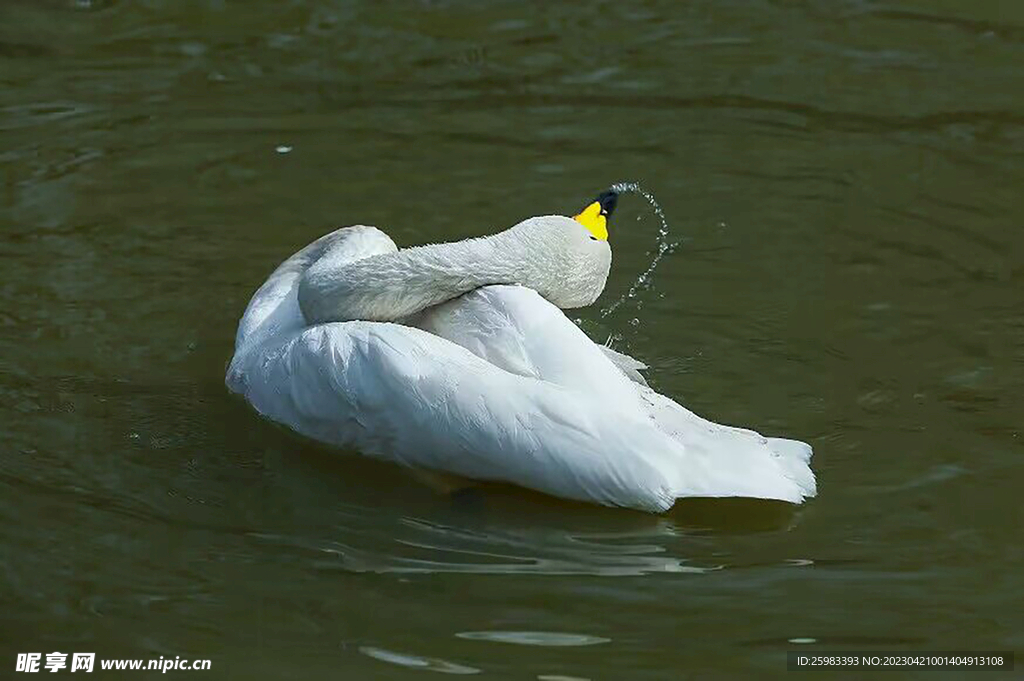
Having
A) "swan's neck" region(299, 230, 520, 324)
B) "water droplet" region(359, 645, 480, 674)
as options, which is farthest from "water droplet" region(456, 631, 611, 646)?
"swan's neck" region(299, 230, 520, 324)

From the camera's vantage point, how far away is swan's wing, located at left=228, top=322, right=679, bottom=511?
16.6 ft

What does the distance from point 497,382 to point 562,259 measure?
0.77 meters

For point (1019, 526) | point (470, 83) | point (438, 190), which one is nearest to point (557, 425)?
point (1019, 526)

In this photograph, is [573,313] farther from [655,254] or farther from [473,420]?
[473,420]

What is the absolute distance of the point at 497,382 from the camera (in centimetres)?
517

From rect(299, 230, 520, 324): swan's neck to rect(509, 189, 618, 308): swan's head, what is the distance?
0.04 m

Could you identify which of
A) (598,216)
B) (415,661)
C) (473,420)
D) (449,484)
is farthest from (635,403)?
(415,661)

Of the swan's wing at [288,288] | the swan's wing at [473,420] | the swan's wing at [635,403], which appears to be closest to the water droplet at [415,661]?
the swan's wing at [473,420]

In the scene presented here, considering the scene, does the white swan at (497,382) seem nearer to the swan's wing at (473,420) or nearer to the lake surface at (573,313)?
the swan's wing at (473,420)

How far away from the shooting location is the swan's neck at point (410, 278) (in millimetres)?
5746

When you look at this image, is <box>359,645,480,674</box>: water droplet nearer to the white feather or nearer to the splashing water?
the white feather

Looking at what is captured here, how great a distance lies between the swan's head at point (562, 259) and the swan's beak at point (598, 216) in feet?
0.18

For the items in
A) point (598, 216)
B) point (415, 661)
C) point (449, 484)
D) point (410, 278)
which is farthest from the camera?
point (598, 216)

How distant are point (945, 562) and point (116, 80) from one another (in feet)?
18.9
